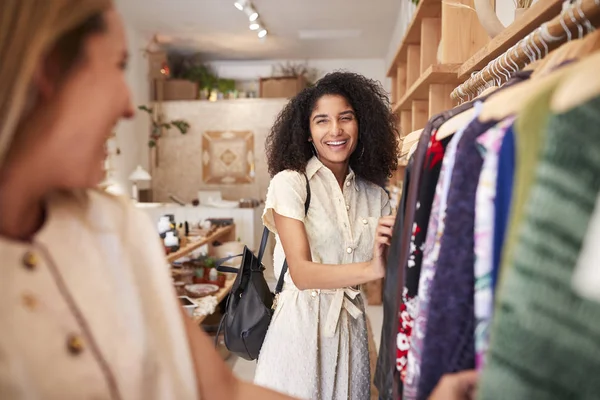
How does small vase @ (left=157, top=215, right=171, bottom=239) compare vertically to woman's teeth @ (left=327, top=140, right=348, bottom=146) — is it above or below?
below

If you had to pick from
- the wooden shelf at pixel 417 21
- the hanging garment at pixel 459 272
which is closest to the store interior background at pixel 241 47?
the wooden shelf at pixel 417 21

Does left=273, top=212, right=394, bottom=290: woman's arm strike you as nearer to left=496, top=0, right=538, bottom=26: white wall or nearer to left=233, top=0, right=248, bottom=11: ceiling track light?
left=496, top=0, right=538, bottom=26: white wall

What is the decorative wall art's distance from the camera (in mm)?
6797

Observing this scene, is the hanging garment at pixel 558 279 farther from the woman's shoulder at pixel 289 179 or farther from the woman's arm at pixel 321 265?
the woman's shoulder at pixel 289 179

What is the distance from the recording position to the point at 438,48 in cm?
248

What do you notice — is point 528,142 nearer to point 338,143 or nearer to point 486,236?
point 486,236

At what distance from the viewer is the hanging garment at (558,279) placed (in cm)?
41

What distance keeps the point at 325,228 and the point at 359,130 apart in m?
→ 0.41

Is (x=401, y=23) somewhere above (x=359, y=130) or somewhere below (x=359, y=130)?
above

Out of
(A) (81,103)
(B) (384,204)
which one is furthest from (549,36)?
(B) (384,204)

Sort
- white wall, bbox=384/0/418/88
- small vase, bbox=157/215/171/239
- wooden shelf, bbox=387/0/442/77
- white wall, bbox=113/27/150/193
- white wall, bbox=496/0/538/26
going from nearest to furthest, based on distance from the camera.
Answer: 1. white wall, bbox=496/0/538/26
2. wooden shelf, bbox=387/0/442/77
3. small vase, bbox=157/215/171/239
4. white wall, bbox=384/0/418/88
5. white wall, bbox=113/27/150/193

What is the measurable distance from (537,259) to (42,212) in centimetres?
51

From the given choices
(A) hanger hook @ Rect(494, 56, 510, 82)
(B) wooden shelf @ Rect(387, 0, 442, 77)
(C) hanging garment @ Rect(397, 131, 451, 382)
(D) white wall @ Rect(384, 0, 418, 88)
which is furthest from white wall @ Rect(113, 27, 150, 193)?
(C) hanging garment @ Rect(397, 131, 451, 382)

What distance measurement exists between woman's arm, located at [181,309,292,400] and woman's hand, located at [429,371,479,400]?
291 mm
